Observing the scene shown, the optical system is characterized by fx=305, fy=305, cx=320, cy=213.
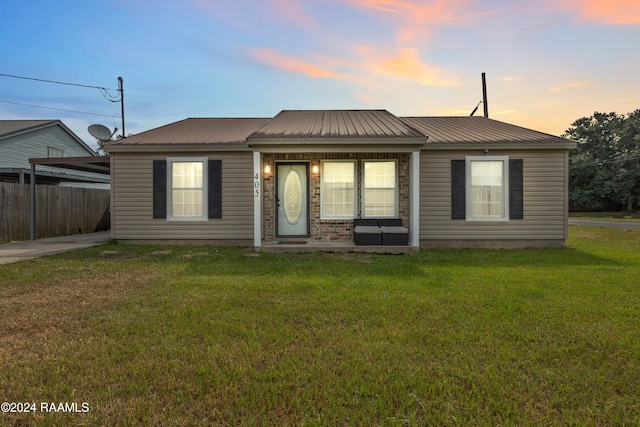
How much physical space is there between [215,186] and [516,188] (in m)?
8.50

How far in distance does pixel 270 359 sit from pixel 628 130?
157ft

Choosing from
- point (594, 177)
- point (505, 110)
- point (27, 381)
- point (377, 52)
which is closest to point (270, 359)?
point (27, 381)

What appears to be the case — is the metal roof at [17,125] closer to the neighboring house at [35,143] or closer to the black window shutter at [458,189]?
the neighboring house at [35,143]

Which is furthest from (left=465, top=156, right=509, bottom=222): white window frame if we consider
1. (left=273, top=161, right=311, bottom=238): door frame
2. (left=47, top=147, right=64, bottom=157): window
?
(left=47, top=147, right=64, bottom=157): window

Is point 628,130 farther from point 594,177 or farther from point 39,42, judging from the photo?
point 39,42

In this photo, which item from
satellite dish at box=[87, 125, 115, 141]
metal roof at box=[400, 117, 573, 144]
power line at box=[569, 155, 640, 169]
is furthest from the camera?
power line at box=[569, 155, 640, 169]

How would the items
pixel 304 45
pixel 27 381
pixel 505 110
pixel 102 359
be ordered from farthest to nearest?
pixel 505 110 → pixel 304 45 → pixel 102 359 → pixel 27 381

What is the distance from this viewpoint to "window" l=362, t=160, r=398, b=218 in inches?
343

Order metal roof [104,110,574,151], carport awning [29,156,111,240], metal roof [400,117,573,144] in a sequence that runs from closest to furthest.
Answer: metal roof [104,110,574,151]
metal roof [400,117,573,144]
carport awning [29,156,111,240]

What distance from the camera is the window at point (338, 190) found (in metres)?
8.75

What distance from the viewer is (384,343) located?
2736 millimetres

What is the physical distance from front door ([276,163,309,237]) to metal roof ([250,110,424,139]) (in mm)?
1147

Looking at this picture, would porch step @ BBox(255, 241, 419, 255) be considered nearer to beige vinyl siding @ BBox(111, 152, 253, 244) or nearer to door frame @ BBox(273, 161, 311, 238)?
door frame @ BBox(273, 161, 311, 238)

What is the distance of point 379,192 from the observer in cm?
873
